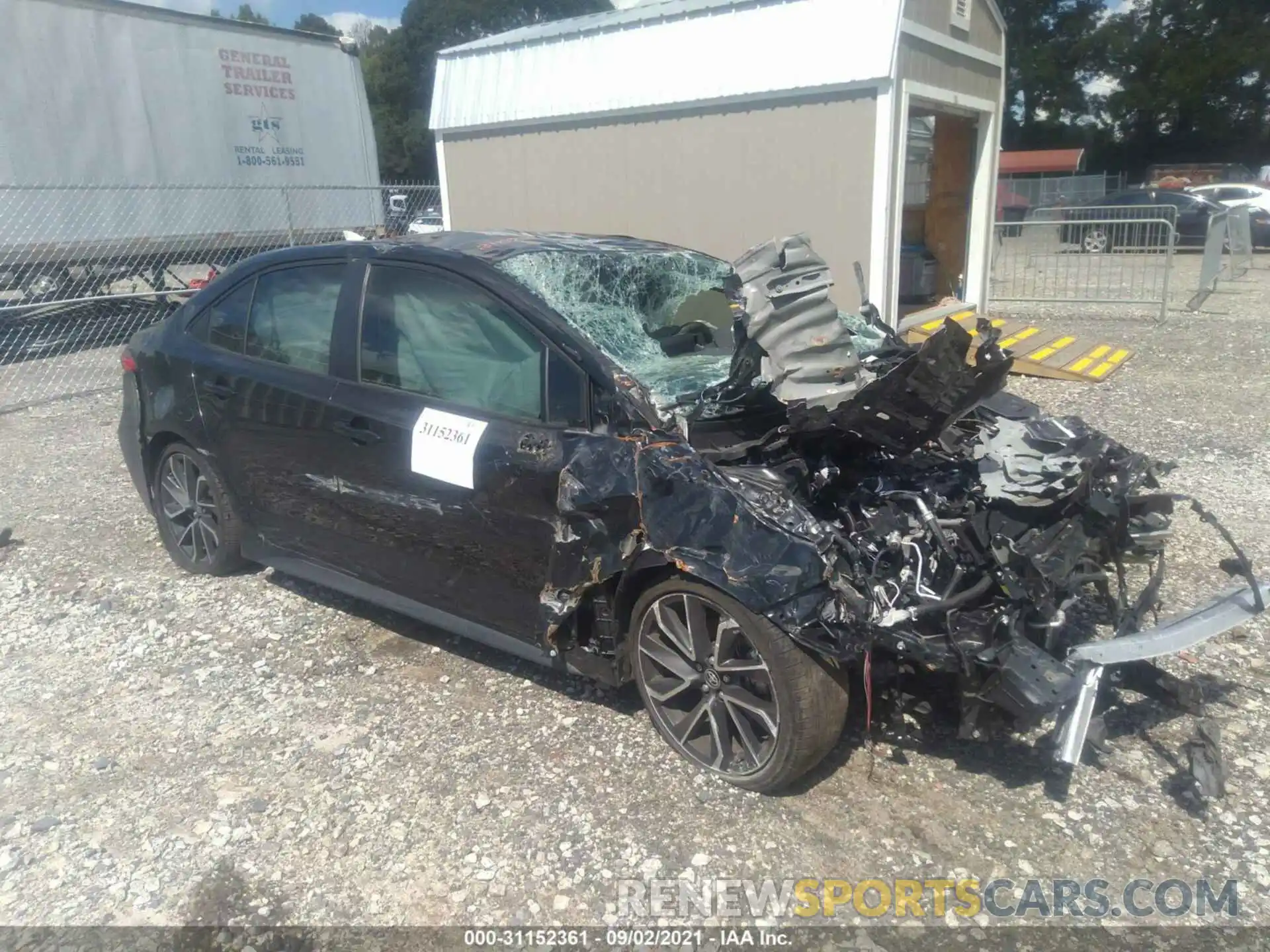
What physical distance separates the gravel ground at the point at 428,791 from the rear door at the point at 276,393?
59 cm

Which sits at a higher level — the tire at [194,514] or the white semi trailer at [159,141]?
the white semi trailer at [159,141]

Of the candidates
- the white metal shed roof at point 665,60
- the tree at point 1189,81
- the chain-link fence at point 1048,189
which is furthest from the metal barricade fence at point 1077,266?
the tree at point 1189,81

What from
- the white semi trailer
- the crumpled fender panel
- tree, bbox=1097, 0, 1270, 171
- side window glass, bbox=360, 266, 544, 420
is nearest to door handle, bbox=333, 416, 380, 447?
side window glass, bbox=360, 266, 544, 420

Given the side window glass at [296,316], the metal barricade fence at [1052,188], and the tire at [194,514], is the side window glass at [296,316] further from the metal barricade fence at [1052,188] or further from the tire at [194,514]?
the metal barricade fence at [1052,188]

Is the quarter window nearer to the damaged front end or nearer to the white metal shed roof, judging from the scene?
the damaged front end

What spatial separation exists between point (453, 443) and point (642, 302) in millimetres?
1061

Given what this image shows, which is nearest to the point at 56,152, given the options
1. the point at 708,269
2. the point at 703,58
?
the point at 703,58

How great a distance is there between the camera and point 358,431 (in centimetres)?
369

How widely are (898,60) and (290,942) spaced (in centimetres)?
794

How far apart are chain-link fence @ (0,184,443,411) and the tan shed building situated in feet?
5.03

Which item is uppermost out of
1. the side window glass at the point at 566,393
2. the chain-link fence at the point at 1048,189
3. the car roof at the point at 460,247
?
the chain-link fence at the point at 1048,189

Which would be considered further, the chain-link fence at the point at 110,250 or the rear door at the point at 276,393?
the chain-link fence at the point at 110,250

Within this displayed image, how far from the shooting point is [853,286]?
8.70 metres

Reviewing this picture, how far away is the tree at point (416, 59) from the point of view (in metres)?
55.5
